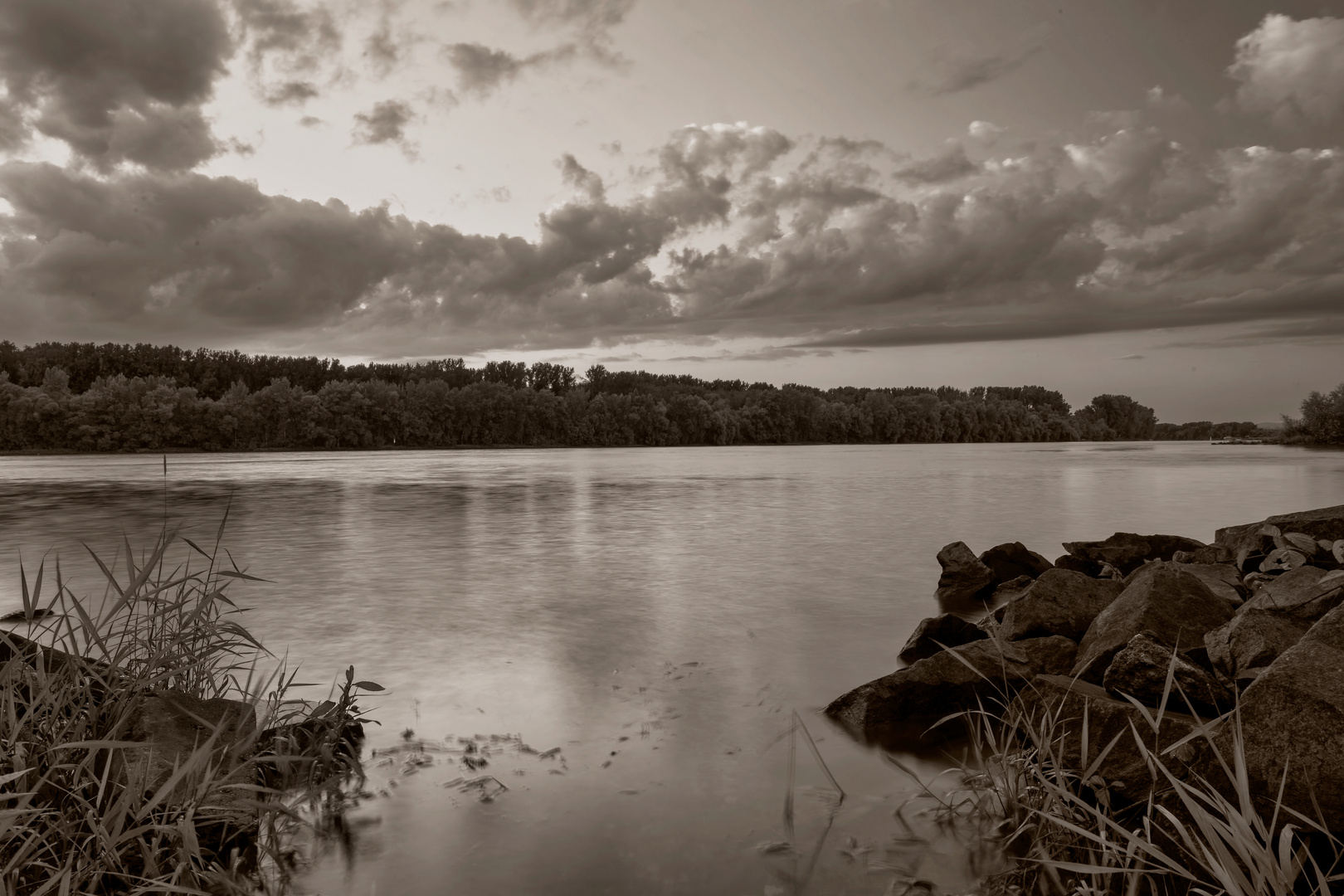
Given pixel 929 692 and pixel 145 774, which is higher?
pixel 145 774

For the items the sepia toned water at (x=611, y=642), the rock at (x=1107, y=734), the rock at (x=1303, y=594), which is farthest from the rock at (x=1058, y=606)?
the rock at (x=1107, y=734)

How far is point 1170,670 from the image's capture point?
404cm

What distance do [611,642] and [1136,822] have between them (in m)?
6.49

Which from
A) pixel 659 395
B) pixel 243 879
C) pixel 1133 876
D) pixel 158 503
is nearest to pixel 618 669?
pixel 243 879

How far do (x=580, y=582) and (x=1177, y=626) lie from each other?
9.57 metres

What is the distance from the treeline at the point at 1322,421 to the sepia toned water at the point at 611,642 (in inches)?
3113

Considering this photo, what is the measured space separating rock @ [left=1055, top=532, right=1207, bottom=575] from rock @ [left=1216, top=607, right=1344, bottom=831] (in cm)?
964

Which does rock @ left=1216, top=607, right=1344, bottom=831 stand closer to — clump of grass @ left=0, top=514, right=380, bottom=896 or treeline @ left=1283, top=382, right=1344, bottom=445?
clump of grass @ left=0, top=514, right=380, bottom=896

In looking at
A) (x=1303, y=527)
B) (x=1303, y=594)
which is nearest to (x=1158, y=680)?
(x=1303, y=594)

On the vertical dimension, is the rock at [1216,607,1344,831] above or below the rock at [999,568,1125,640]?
above

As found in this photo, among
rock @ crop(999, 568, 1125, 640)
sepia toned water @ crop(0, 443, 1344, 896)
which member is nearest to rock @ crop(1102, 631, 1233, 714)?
sepia toned water @ crop(0, 443, 1344, 896)

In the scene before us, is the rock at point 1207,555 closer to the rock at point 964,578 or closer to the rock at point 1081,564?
the rock at point 1081,564

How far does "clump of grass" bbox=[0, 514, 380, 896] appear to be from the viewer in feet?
11.9

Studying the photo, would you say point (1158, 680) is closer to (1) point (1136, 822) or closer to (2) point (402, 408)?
(1) point (1136, 822)
